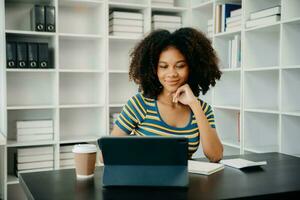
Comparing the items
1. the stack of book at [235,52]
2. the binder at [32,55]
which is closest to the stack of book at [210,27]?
the stack of book at [235,52]

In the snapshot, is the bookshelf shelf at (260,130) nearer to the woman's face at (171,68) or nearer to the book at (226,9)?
the book at (226,9)

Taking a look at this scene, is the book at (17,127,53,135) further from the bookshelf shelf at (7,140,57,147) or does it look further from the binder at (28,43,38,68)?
the binder at (28,43,38,68)

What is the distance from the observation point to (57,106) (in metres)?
3.51

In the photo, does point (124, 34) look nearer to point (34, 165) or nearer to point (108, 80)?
point (108, 80)

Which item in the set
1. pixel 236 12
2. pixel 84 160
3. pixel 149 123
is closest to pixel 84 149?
pixel 84 160

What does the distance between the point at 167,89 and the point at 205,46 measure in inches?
12.1

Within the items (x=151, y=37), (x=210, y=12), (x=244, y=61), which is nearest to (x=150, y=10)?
(x=210, y=12)

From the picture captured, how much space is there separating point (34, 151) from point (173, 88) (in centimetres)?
203

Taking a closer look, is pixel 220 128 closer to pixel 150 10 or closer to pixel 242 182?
pixel 150 10

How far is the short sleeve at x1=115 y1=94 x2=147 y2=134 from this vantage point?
1945 millimetres

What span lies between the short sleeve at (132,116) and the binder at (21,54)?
1756 mm

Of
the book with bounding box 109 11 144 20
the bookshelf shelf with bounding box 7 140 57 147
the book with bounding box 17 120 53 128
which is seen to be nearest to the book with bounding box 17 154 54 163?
the bookshelf shelf with bounding box 7 140 57 147

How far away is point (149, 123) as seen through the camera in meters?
1.96

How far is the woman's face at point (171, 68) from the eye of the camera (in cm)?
186
